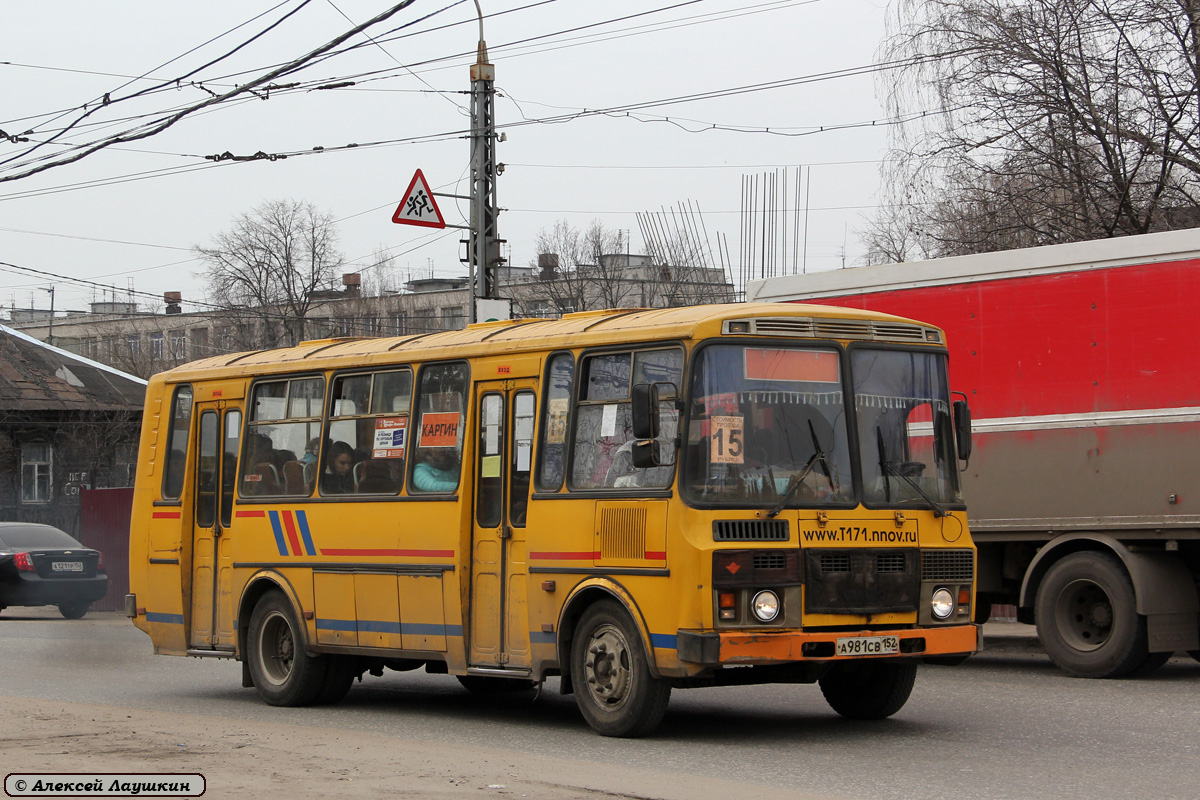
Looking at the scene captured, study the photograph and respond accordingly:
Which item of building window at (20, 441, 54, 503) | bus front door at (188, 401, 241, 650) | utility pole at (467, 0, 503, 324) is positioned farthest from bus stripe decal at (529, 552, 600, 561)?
building window at (20, 441, 54, 503)

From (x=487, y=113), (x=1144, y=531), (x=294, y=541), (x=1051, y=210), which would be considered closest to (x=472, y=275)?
(x=487, y=113)

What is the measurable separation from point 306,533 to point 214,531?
1390 millimetres

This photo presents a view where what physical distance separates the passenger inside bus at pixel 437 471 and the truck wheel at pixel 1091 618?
540 centimetres

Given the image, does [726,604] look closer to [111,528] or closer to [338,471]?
[338,471]

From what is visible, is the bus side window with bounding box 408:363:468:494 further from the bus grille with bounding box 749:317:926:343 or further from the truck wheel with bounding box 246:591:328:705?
the bus grille with bounding box 749:317:926:343

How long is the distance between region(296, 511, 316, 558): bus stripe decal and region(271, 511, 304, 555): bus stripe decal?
0.08m

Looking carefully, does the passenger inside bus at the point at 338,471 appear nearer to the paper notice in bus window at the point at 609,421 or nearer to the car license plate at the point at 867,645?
the paper notice in bus window at the point at 609,421

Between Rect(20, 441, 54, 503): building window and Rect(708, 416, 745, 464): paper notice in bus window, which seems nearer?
Rect(708, 416, 745, 464): paper notice in bus window

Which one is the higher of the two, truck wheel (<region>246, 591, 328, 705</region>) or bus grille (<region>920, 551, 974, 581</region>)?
bus grille (<region>920, 551, 974, 581</region>)

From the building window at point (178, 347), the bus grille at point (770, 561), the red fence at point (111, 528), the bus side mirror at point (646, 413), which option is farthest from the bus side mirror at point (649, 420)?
the building window at point (178, 347)

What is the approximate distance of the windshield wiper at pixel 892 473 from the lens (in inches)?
395

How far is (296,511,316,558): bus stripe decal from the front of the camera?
12547mm

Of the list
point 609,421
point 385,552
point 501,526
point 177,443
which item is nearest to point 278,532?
point 385,552

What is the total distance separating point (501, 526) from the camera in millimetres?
10992
